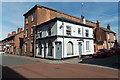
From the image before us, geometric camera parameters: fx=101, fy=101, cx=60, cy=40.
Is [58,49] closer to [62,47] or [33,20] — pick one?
[62,47]

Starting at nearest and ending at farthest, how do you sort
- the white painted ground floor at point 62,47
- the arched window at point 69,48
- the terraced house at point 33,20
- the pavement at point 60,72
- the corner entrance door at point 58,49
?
the pavement at point 60,72 < the corner entrance door at point 58,49 < the white painted ground floor at point 62,47 < the arched window at point 69,48 < the terraced house at point 33,20

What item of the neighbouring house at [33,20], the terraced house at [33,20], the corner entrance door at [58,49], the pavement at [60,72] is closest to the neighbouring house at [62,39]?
the corner entrance door at [58,49]

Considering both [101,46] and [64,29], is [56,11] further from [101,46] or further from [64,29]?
[101,46]

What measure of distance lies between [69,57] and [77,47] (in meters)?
2.94

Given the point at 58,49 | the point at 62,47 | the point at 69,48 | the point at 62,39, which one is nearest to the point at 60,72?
the point at 58,49

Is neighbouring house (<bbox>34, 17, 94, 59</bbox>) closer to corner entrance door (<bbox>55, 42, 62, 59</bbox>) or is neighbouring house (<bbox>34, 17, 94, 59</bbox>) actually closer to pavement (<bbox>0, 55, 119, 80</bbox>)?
corner entrance door (<bbox>55, 42, 62, 59</bbox>)

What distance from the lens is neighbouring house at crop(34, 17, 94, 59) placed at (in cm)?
1644

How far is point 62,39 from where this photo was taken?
16766 millimetres

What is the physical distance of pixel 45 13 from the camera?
23125 mm

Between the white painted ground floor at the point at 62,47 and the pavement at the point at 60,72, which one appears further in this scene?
the white painted ground floor at the point at 62,47

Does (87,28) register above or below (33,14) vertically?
below

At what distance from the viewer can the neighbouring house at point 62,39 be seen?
53.9 feet

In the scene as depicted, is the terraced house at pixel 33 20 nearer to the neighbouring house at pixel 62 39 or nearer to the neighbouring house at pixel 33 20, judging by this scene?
the neighbouring house at pixel 33 20

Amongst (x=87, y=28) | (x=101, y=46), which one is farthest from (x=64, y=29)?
(x=101, y=46)
